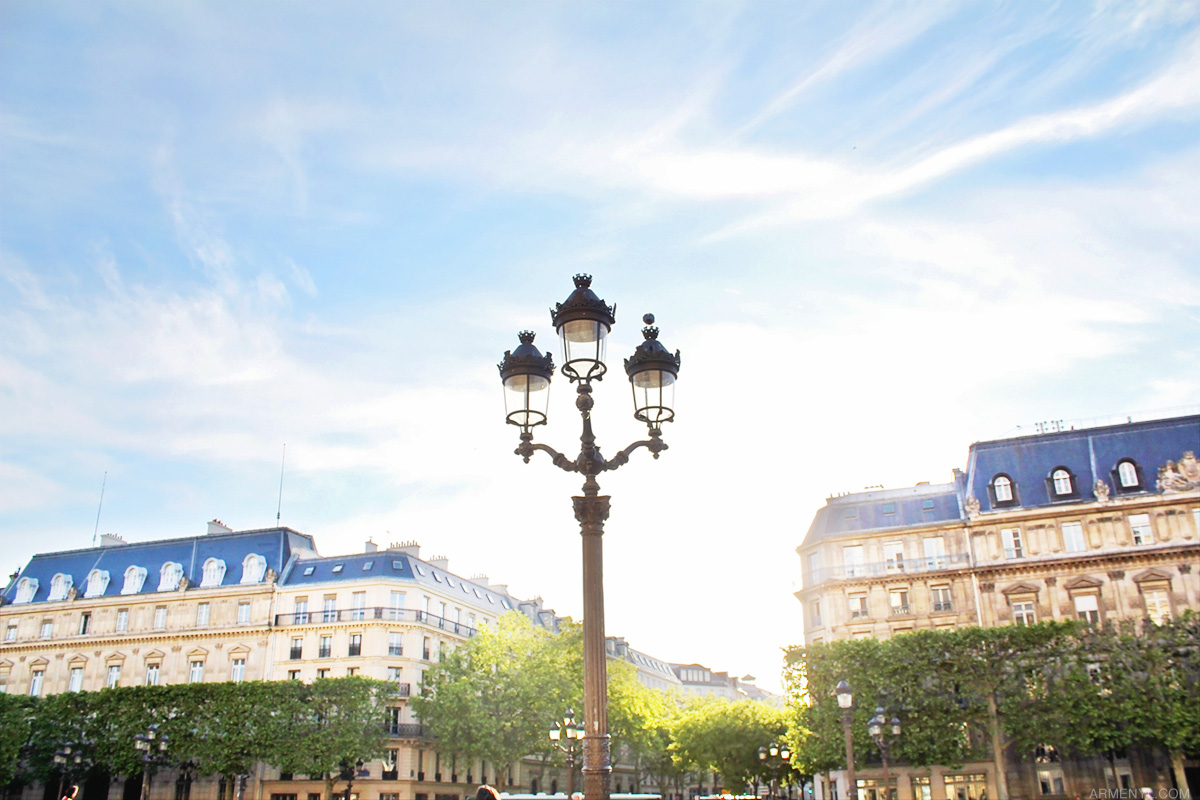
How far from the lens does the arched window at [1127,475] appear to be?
47375 mm

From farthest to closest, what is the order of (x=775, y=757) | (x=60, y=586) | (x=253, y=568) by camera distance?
1. (x=60, y=586)
2. (x=775, y=757)
3. (x=253, y=568)

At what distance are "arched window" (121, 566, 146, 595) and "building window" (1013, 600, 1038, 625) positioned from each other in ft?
171

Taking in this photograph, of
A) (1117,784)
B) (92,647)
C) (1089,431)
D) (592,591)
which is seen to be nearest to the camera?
(592,591)

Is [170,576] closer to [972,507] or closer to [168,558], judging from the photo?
[168,558]

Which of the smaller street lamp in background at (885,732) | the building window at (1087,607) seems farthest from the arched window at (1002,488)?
the smaller street lamp in background at (885,732)

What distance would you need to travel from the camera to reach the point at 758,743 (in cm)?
6016

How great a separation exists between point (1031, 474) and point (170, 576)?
51.8 meters

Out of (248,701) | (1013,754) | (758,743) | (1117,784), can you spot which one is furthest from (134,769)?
(1117,784)

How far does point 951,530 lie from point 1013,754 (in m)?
11.2

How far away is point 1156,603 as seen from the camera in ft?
147

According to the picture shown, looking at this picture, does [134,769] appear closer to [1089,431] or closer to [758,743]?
[758,743]

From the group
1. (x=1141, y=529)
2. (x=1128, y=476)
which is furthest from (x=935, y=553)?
(x=1128, y=476)

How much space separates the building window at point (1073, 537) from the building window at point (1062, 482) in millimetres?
1875

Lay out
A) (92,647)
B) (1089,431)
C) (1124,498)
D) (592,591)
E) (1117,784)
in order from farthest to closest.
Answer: (92,647) < (1089,431) < (1124,498) < (1117,784) < (592,591)
